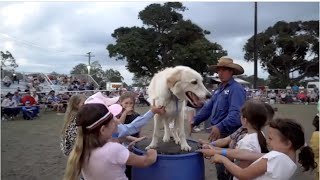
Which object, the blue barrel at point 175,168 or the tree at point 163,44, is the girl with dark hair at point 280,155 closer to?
the blue barrel at point 175,168

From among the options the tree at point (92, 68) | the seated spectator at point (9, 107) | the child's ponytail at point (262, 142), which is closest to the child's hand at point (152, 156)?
the child's ponytail at point (262, 142)

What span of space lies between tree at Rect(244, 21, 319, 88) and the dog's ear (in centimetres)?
3595

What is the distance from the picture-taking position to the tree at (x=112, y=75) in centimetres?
5503

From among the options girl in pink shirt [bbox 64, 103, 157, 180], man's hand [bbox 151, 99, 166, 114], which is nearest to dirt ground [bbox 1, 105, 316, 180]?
man's hand [bbox 151, 99, 166, 114]

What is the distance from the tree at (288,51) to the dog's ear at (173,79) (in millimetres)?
35949

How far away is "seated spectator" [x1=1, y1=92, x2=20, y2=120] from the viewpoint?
14219mm

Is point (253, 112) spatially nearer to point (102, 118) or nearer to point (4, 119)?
point (102, 118)

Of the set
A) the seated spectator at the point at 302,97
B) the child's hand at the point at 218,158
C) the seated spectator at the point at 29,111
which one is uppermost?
the child's hand at the point at 218,158

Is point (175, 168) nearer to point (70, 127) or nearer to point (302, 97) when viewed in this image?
point (70, 127)

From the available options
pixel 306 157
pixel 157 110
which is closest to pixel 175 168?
pixel 157 110

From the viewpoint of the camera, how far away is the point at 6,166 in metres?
6.34

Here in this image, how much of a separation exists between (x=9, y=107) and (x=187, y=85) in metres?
13.1

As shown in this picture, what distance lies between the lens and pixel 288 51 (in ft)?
126

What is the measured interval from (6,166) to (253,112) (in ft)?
17.4
